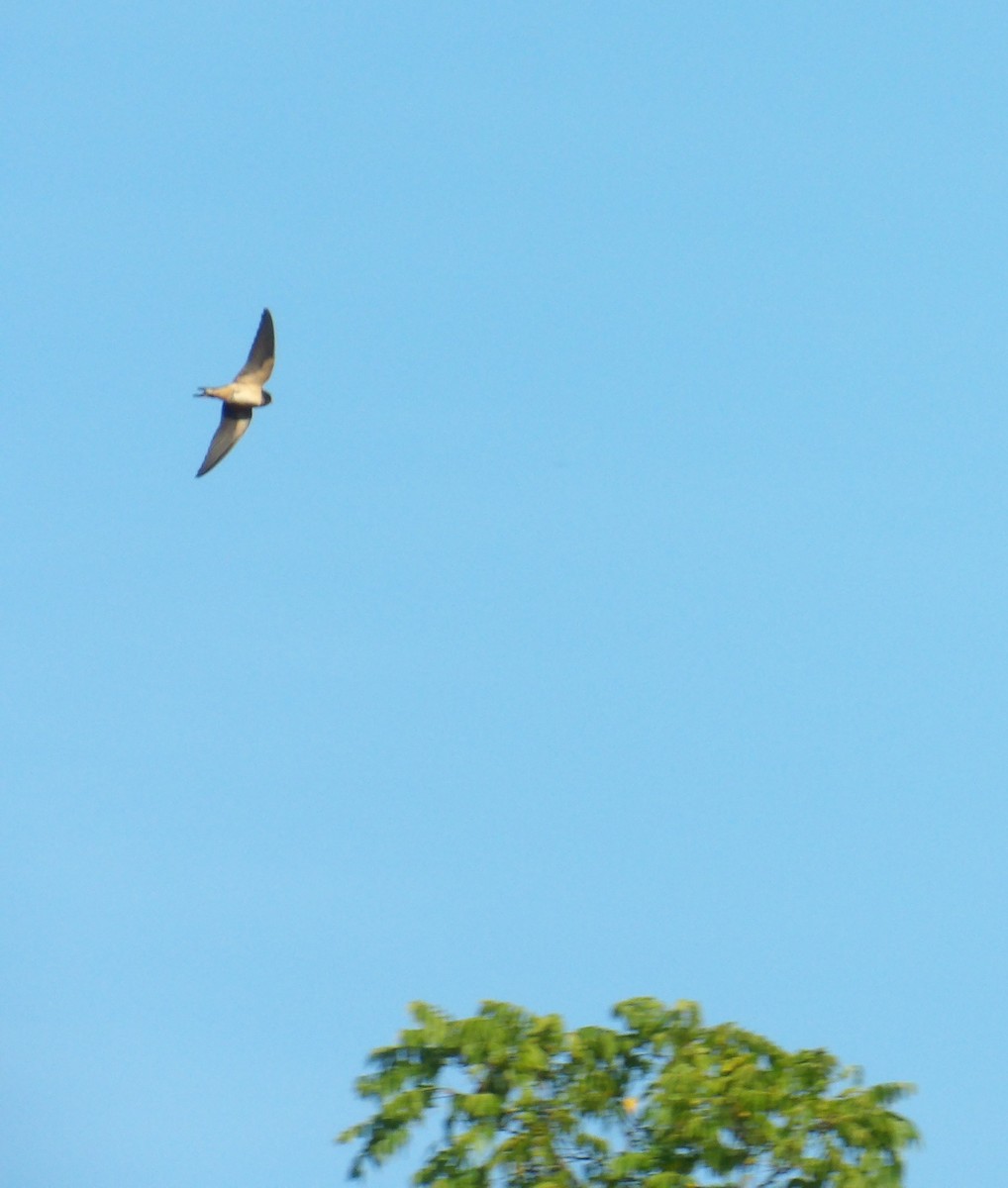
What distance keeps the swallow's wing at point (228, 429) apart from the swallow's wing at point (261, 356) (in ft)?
1.73

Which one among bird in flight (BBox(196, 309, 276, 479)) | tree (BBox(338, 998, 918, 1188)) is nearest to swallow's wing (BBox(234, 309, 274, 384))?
bird in flight (BBox(196, 309, 276, 479))

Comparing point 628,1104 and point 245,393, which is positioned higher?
point 245,393

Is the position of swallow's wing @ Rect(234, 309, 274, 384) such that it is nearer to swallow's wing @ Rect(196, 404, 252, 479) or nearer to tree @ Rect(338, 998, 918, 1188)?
swallow's wing @ Rect(196, 404, 252, 479)

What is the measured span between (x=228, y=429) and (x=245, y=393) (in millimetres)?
654

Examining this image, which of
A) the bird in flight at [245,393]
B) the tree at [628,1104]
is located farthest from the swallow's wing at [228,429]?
the tree at [628,1104]

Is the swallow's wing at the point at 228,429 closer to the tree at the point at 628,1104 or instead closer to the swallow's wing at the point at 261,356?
the swallow's wing at the point at 261,356

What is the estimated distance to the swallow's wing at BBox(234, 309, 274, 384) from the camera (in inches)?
1590

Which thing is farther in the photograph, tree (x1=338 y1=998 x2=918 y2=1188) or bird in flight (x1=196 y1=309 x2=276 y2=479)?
bird in flight (x1=196 y1=309 x2=276 y2=479)

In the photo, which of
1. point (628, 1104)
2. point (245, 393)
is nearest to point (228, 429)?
point (245, 393)

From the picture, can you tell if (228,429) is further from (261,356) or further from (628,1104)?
(628,1104)

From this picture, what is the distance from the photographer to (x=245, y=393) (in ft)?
132

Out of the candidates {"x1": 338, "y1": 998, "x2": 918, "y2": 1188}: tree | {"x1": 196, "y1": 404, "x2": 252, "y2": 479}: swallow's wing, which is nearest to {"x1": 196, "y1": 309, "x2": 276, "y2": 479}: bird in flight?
{"x1": 196, "y1": 404, "x2": 252, "y2": 479}: swallow's wing

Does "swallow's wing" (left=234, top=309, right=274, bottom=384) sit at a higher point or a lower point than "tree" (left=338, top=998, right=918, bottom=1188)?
higher

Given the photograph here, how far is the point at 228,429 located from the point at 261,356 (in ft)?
4.23
